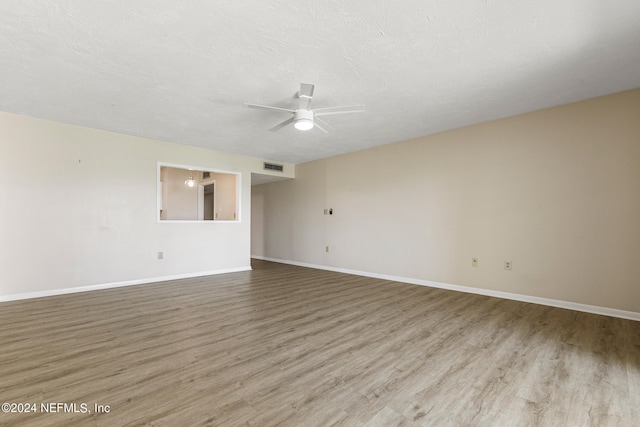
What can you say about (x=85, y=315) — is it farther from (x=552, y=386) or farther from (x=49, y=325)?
(x=552, y=386)

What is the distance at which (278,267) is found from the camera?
643cm

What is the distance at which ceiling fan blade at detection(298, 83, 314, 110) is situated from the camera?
8.88ft

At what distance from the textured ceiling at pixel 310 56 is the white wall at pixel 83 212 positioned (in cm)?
54

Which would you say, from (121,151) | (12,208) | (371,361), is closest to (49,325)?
(12,208)

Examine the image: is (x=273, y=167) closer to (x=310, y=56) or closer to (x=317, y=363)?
(x=310, y=56)

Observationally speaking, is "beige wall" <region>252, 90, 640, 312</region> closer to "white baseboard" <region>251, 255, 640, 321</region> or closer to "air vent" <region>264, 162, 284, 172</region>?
"white baseboard" <region>251, 255, 640, 321</region>

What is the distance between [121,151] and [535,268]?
21.2ft

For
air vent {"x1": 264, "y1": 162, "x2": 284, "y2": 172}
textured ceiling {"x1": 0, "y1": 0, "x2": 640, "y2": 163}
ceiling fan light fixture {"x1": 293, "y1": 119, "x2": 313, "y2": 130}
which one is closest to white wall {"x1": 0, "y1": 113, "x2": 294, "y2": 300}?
textured ceiling {"x1": 0, "y1": 0, "x2": 640, "y2": 163}

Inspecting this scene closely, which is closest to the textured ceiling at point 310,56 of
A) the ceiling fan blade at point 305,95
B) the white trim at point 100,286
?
the ceiling fan blade at point 305,95

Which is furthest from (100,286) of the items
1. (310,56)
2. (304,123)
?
(310,56)

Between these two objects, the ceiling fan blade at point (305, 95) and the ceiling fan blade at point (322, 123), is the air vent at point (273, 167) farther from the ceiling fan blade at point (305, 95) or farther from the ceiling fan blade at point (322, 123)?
the ceiling fan blade at point (305, 95)

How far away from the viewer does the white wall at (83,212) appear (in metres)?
3.66

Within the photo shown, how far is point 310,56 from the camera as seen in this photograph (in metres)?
2.35

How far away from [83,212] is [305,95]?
3.92 meters
